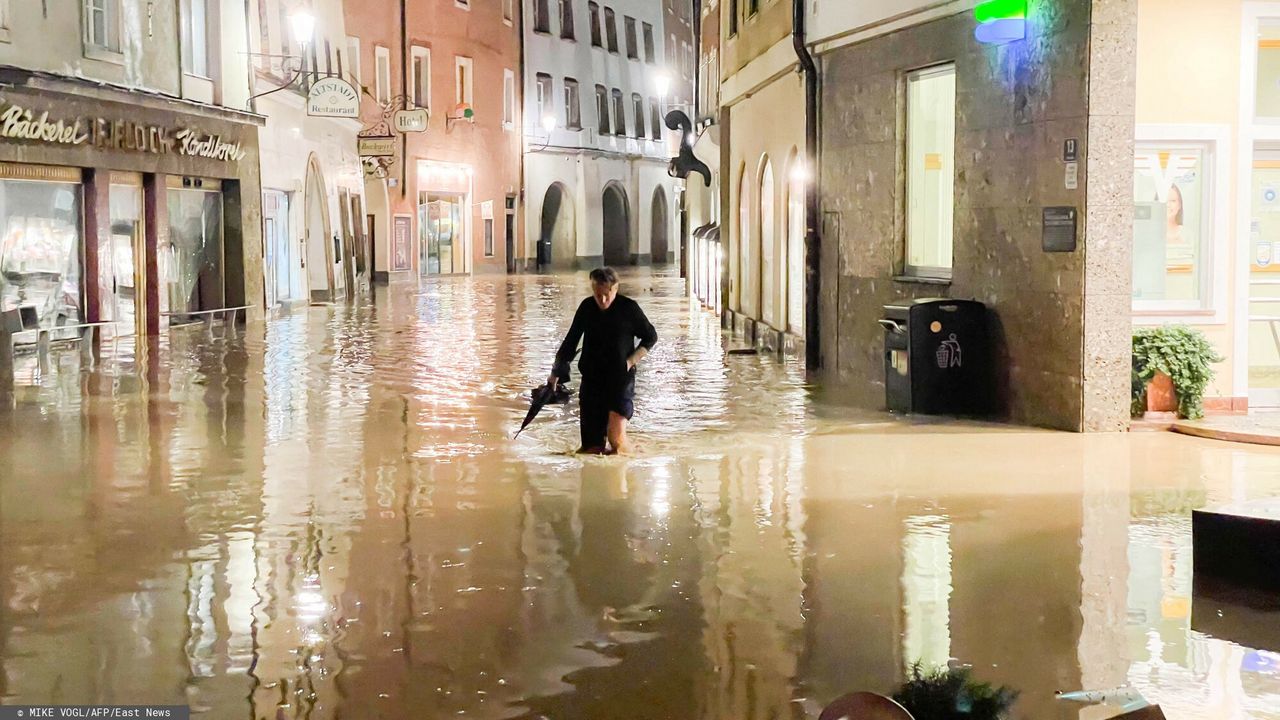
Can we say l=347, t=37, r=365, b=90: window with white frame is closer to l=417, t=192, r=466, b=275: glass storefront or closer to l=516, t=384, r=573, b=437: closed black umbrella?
l=417, t=192, r=466, b=275: glass storefront

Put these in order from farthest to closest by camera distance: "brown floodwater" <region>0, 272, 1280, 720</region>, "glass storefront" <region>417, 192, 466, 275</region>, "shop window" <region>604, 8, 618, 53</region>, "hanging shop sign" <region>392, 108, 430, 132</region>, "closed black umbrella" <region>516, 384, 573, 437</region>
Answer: "shop window" <region>604, 8, 618, 53</region>
"glass storefront" <region>417, 192, 466, 275</region>
"hanging shop sign" <region>392, 108, 430, 132</region>
"closed black umbrella" <region>516, 384, 573, 437</region>
"brown floodwater" <region>0, 272, 1280, 720</region>

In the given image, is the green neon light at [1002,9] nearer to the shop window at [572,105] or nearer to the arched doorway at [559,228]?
the shop window at [572,105]

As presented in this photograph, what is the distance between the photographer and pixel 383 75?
46406 mm

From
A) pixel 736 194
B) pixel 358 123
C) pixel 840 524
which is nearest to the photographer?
pixel 840 524

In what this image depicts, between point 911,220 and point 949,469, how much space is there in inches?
210

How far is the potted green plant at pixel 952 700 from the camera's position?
4914 mm

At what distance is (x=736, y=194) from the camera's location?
2627cm

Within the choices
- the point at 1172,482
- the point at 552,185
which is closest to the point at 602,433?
the point at 1172,482

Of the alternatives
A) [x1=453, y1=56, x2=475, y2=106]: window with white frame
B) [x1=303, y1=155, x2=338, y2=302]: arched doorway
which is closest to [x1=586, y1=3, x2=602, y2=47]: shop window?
[x1=453, y1=56, x2=475, y2=106]: window with white frame

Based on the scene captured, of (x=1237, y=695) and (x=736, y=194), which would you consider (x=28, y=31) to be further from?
(x=1237, y=695)

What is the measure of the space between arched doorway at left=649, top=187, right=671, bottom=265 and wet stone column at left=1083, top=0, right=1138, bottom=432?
57.1m

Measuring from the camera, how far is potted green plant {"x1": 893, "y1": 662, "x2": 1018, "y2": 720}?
4914mm

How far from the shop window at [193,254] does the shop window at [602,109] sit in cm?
3511

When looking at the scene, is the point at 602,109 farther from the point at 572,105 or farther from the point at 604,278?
the point at 604,278
